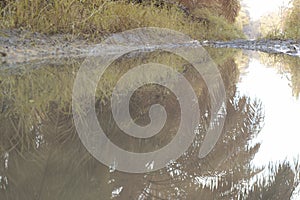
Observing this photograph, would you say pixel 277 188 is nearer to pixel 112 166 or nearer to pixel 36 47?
pixel 112 166

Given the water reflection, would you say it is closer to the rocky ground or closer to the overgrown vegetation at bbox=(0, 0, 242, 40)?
the rocky ground

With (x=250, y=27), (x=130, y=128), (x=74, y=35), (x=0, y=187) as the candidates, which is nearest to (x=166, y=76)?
(x=130, y=128)

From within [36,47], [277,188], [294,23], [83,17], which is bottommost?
[277,188]

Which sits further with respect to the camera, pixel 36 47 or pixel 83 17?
pixel 83 17

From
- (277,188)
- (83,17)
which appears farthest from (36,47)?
(277,188)

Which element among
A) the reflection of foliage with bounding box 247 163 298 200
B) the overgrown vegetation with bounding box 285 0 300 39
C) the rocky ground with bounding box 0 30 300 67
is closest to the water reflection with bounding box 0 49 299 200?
the reflection of foliage with bounding box 247 163 298 200

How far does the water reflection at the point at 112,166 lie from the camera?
76 cm

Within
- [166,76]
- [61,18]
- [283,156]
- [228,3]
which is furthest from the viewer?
[228,3]

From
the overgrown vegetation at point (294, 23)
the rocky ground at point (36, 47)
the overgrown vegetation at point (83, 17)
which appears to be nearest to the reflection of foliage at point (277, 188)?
the rocky ground at point (36, 47)

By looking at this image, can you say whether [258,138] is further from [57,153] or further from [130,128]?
[57,153]

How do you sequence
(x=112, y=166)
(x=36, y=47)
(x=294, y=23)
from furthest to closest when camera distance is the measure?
(x=294, y=23) → (x=36, y=47) → (x=112, y=166)

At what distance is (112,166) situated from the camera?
90 centimetres

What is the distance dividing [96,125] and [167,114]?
37cm

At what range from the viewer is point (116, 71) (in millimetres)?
2721
